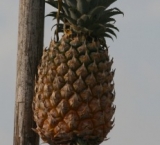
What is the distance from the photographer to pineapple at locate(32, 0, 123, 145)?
3875 millimetres

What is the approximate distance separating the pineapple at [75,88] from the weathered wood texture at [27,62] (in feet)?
0.48

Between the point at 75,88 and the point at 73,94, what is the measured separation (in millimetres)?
52

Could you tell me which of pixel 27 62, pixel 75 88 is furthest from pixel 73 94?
pixel 27 62

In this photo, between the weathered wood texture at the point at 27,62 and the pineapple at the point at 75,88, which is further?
the weathered wood texture at the point at 27,62

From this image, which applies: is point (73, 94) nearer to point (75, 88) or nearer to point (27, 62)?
point (75, 88)

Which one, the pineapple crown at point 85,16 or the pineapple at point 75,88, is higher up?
the pineapple crown at point 85,16

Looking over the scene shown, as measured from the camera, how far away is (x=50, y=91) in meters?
3.90

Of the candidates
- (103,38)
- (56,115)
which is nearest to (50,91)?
(56,115)

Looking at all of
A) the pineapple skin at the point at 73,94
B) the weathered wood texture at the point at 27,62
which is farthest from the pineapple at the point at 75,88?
the weathered wood texture at the point at 27,62

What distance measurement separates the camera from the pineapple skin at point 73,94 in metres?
3.87

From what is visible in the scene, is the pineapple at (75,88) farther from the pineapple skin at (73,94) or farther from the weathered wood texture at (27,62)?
the weathered wood texture at (27,62)

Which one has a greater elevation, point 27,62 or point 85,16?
point 85,16

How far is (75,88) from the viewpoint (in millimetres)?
3879

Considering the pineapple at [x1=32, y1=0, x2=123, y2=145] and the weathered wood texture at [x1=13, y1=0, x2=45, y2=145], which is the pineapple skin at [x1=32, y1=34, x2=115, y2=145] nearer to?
the pineapple at [x1=32, y1=0, x2=123, y2=145]
